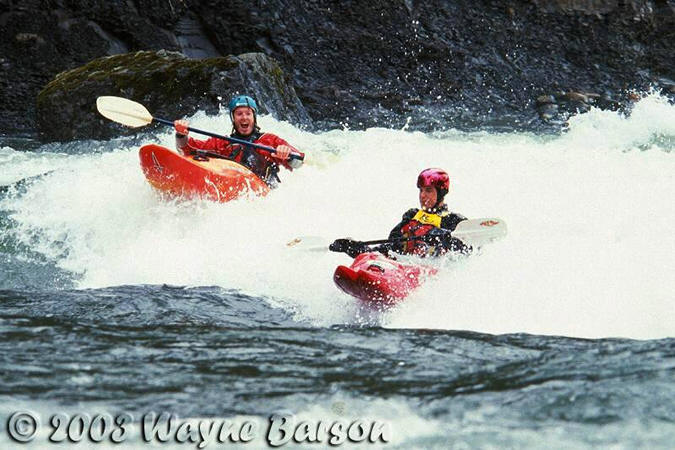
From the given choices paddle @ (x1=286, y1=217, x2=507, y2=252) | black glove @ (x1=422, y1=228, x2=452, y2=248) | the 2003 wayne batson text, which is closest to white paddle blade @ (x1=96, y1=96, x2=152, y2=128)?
paddle @ (x1=286, y1=217, x2=507, y2=252)

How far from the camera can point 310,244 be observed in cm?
583

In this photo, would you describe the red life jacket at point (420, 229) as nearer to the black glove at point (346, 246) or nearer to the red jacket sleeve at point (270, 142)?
the black glove at point (346, 246)

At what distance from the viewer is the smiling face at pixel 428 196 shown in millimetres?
5816

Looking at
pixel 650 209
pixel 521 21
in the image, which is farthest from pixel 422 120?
pixel 650 209

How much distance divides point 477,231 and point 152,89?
24.3 feet

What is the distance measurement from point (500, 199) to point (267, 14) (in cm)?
973

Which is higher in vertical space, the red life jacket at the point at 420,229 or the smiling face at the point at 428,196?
the smiling face at the point at 428,196

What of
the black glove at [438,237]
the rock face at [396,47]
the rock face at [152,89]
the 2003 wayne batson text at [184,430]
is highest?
the rock face at [396,47]

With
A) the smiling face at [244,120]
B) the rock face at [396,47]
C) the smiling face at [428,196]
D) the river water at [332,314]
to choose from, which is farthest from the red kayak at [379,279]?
the rock face at [396,47]

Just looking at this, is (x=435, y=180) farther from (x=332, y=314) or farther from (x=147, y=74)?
(x=147, y=74)

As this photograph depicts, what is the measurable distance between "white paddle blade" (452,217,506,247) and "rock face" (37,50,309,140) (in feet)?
21.1

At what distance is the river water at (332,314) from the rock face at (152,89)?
1474 mm

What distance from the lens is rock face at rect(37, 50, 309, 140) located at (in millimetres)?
11564

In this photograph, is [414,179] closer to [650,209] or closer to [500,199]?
[500,199]
